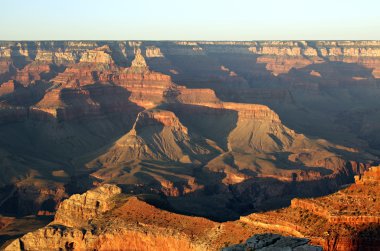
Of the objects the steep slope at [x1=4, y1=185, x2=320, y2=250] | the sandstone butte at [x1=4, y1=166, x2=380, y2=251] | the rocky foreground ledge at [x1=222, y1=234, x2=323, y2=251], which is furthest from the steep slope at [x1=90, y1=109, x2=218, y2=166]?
the rocky foreground ledge at [x1=222, y1=234, x2=323, y2=251]

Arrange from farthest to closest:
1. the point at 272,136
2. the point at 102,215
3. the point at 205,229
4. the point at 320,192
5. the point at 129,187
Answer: the point at 272,136 < the point at 320,192 < the point at 129,187 < the point at 102,215 < the point at 205,229

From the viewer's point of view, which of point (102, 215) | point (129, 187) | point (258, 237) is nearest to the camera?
point (258, 237)

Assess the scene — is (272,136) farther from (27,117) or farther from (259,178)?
(27,117)

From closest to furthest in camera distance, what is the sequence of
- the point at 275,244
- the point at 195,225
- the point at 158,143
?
the point at 275,244
the point at 195,225
the point at 158,143

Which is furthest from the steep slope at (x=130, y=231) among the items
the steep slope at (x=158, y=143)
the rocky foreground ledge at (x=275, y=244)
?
the steep slope at (x=158, y=143)

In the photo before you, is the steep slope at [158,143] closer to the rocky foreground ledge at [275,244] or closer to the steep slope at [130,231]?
the steep slope at [130,231]

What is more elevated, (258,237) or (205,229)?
(258,237)

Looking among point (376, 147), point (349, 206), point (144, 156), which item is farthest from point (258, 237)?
point (376, 147)

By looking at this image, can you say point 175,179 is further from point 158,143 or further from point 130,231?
point 130,231

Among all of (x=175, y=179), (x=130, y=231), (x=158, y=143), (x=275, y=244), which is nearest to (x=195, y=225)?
(x=130, y=231)
